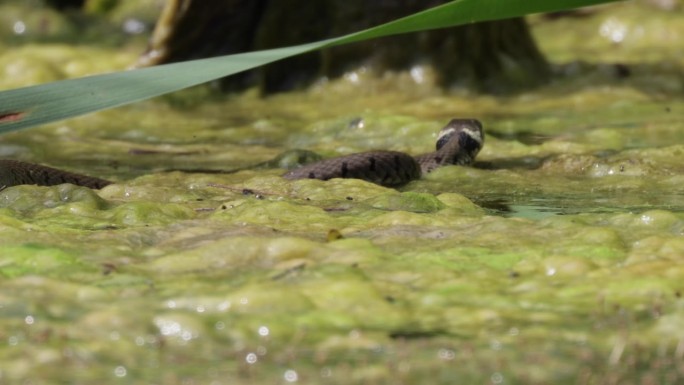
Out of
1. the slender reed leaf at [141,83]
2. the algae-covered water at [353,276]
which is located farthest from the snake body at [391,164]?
the slender reed leaf at [141,83]

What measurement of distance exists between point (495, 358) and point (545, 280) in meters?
0.61

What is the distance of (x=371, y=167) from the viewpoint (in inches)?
229

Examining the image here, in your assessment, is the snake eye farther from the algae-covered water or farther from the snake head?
the algae-covered water

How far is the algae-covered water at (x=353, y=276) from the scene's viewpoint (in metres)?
2.54

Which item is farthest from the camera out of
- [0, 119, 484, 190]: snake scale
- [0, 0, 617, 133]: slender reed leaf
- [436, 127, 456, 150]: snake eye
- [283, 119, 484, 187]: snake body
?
[436, 127, 456, 150]: snake eye

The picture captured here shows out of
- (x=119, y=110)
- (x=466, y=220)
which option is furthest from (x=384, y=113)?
(x=466, y=220)

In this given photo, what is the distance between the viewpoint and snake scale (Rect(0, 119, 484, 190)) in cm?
529

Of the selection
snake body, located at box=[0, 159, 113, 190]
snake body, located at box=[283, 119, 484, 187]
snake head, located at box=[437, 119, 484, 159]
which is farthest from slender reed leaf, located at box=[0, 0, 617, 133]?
snake head, located at box=[437, 119, 484, 159]

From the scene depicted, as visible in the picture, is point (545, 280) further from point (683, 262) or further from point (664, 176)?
point (664, 176)

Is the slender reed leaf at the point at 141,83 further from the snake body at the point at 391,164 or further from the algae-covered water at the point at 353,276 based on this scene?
the snake body at the point at 391,164

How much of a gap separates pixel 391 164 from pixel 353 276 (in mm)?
2842

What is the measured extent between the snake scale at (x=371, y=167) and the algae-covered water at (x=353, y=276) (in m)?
0.14

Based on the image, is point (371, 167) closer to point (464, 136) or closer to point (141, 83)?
point (464, 136)

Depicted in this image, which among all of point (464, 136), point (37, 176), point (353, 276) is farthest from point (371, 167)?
point (353, 276)
